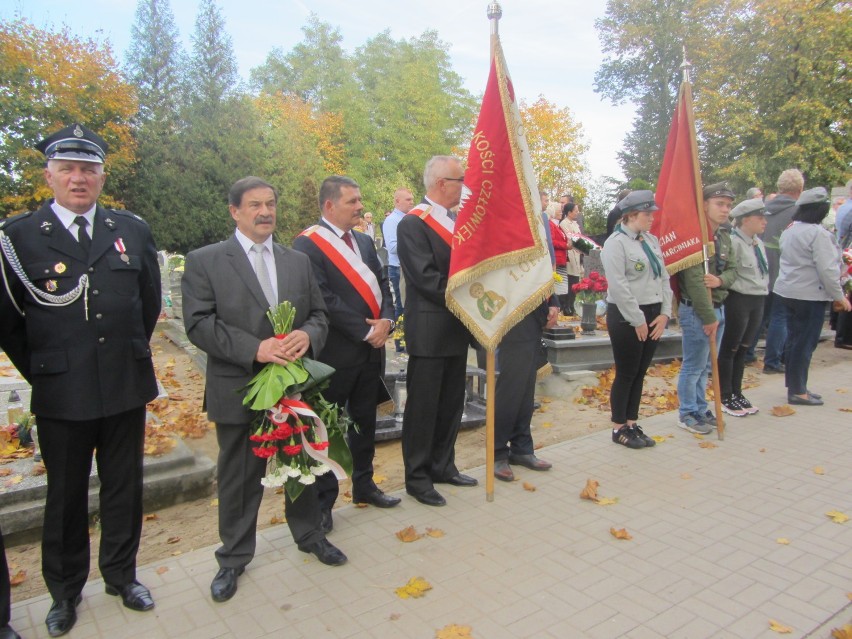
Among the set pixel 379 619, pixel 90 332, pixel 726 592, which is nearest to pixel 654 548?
pixel 726 592

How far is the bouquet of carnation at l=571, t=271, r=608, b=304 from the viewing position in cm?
803

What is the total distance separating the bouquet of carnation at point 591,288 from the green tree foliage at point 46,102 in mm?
15845

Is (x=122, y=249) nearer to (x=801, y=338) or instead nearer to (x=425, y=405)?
(x=425, y=405)

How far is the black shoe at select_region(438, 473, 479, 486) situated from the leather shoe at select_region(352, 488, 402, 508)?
496mm

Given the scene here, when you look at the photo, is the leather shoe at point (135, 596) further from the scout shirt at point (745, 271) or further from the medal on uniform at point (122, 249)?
the scout shirt at point (745, 271)

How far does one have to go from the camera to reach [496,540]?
388 centimetres

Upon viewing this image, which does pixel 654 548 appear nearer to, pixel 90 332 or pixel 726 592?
pixel 726 592

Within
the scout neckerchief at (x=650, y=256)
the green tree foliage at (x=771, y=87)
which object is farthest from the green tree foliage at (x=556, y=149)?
the scout neckerchief at (x=650, y=256)

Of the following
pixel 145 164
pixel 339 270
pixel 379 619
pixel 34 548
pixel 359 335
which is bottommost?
pixel 34 548

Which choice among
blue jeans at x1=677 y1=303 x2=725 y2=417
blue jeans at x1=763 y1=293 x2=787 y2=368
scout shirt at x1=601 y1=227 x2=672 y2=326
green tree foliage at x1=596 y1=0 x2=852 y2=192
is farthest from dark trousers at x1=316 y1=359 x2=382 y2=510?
green tree foliage at x1=596 y1=0 x2=852 y2=192

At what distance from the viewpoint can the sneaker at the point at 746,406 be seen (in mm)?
6488

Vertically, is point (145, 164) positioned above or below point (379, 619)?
above

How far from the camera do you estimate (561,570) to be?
11.5ft

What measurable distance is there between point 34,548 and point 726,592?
412 centimetres
